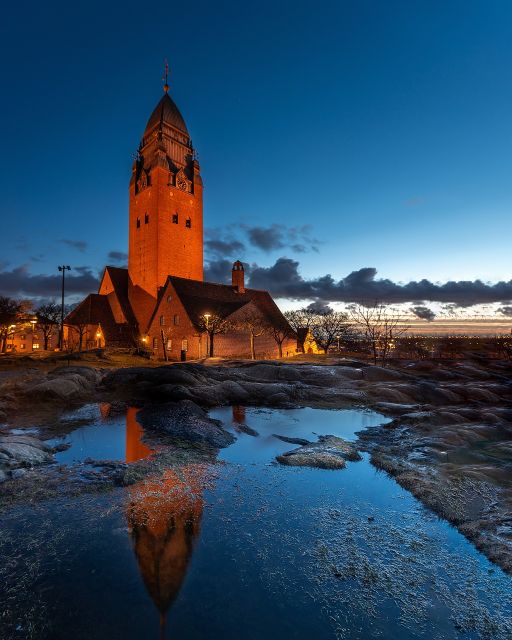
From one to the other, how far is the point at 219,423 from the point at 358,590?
29.6 ft

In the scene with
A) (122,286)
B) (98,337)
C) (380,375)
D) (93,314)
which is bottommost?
(380,375)

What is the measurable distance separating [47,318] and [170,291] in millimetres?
37450

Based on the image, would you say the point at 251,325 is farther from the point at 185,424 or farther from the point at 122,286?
the point at 185,424

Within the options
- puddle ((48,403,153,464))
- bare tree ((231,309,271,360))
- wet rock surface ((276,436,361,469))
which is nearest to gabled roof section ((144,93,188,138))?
bare tree ((231,309,271,360))

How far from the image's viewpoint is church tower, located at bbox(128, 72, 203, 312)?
165 ft

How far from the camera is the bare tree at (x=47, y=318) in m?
63.1

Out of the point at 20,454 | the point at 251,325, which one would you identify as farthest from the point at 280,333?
the point at 20,454

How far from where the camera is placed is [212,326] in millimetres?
37906

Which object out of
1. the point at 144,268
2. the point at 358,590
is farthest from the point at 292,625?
the point at 144,268

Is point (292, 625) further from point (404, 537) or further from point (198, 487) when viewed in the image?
point (198, 487)

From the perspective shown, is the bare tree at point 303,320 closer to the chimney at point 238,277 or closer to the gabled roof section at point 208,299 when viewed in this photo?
the gabled roof section at point 208,299

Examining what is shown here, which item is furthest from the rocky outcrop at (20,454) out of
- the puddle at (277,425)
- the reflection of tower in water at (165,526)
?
the puddle at (277,425)

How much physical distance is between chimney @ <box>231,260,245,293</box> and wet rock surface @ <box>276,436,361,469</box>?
40061 mm

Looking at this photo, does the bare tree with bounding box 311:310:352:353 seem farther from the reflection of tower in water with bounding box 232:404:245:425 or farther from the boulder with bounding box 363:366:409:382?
the reflection of tower in water with bounding box 232:404:245:425
